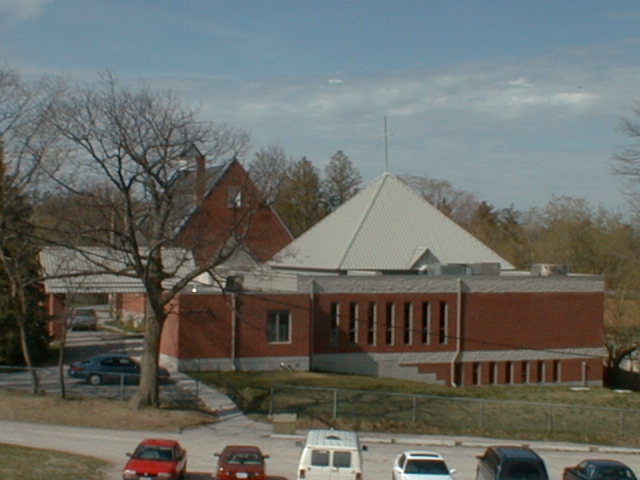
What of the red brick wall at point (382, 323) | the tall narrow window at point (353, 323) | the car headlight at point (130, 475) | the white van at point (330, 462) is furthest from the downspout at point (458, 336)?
the car headlight at point (130, 475)

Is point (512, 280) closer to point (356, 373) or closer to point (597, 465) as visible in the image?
point (356, 373)

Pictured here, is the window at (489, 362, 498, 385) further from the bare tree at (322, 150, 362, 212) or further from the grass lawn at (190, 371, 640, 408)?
the bare tree at (322, 150, 362, 212)

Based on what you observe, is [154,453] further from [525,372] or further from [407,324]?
[525,372]

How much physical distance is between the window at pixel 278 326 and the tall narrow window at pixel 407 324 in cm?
671

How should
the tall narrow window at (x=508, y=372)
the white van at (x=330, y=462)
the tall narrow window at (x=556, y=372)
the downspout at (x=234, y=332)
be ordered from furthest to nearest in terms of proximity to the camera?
the tall narrow window at (x=556, y=372)
the tall narrow window at (x=508, y=372)
the downspout at (x=234, y=332)
the white van at (x=330, y=462)

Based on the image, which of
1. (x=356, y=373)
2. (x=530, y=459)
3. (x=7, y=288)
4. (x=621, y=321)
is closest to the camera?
(x=530, y=459)

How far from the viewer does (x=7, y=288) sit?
44.2 m

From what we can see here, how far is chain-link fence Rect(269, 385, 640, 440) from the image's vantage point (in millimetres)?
35438

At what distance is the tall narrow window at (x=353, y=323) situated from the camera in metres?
48.6

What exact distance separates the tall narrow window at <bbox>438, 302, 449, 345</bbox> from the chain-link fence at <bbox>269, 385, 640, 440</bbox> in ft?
35.9

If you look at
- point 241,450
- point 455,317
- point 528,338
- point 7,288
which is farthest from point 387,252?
point 241,450

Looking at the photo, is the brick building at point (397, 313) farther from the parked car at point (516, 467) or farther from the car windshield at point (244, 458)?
the parked car at point (516, 467)

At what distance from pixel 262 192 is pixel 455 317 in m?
19.9

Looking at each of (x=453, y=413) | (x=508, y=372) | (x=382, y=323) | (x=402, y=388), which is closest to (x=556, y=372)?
(x=508, y=372)
